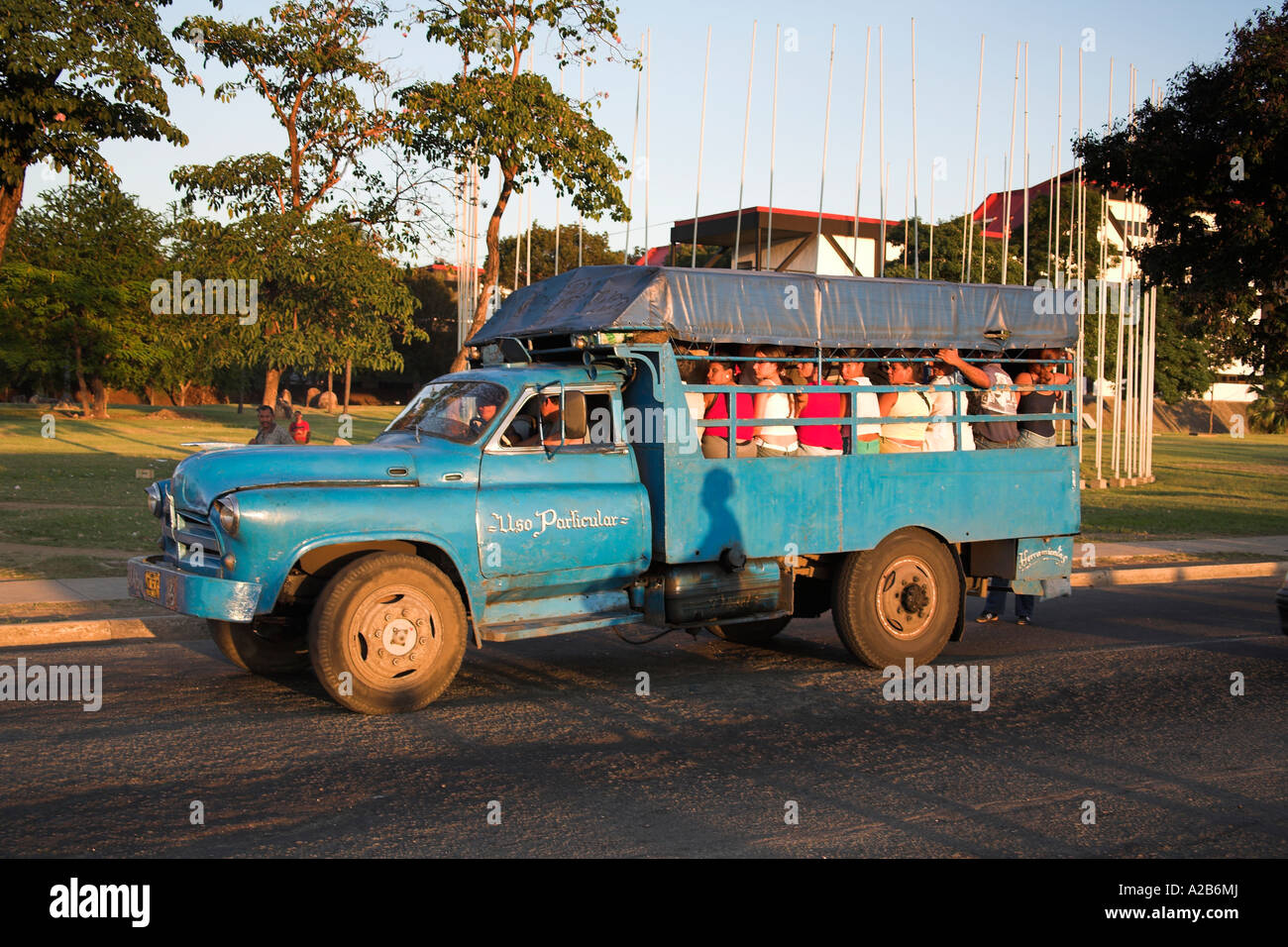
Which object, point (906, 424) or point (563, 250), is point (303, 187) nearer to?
→ point (906, 424)

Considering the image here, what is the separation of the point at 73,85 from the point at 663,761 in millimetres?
12689

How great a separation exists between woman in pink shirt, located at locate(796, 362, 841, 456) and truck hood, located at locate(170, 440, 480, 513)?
2.69 meters

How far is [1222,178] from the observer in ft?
51.9

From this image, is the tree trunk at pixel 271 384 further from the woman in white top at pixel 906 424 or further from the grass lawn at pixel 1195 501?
the woman in white top at pixel 906 424

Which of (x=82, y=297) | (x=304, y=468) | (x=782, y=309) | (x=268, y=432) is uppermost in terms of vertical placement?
(x=82, y=297)

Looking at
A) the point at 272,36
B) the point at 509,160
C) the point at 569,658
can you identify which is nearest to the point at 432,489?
the point at 569,658

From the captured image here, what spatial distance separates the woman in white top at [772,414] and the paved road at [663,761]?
172 cm

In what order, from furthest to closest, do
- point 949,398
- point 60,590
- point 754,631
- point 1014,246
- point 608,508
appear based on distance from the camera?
point 1014,246 → point 60,590 → point 754,631 → point 949,398 → point 608,508

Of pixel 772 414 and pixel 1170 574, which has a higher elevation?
pixel 772 414

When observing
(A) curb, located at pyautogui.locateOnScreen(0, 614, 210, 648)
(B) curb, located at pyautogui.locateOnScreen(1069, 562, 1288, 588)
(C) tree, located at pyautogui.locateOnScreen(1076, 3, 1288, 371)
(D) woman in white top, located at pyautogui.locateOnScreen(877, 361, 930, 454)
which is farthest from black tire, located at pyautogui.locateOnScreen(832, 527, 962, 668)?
(C) tree, located at pyautogui.locateOnScreen(1076, 3, 1288, 371)

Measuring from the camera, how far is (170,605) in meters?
7.21

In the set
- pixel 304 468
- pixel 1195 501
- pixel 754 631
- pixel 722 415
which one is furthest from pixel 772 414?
pixel 1195 501

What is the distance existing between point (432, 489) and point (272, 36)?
19387mm

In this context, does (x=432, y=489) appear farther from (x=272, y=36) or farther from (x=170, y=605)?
(x=272, y=36)
